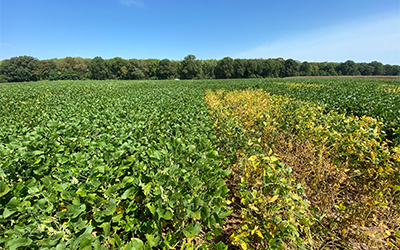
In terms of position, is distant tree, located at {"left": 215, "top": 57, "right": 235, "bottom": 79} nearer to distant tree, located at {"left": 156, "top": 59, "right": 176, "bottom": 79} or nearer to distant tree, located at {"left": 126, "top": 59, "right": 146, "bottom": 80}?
distant tree, located at {"left": 156, "top": 59, "right": 176, "bottom": 79}

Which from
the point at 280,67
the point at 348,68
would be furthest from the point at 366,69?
the point at 280,67

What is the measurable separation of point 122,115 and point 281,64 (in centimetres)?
9785

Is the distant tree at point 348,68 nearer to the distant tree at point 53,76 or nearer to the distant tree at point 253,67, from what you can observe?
the distant tree at point 253,67

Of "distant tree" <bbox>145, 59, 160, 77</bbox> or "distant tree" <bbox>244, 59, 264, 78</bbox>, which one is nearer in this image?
"distant tree" <bbox>244, 59, 264, 78</bbox>

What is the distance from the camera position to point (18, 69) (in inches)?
3027

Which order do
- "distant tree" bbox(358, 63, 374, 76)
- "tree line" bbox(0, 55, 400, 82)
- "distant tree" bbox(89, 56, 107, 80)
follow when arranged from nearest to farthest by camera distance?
"tree line" bbox(0, 55, 400, 82), "distant tree" bbox(89, 56, 107, 80), "distant tree" bbox(358, 63, 374, 76)

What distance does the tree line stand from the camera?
254ft

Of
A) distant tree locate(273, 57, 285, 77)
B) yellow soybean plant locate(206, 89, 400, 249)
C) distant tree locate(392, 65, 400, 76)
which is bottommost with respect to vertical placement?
yellow soybean plant locate(206, 89, 400, 249)

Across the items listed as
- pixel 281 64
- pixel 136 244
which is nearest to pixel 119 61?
pixel 281 64

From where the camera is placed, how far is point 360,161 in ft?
10.4

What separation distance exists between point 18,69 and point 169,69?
73.4 meters

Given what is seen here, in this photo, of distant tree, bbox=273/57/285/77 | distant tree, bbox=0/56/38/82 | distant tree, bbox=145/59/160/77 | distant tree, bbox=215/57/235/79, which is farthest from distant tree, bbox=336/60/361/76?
distant tree, bbox=0/56/38/82

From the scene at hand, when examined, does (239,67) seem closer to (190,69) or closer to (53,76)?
(190,69)

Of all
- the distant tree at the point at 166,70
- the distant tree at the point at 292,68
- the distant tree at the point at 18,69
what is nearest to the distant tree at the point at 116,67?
the distant tree at the point at 166,70
